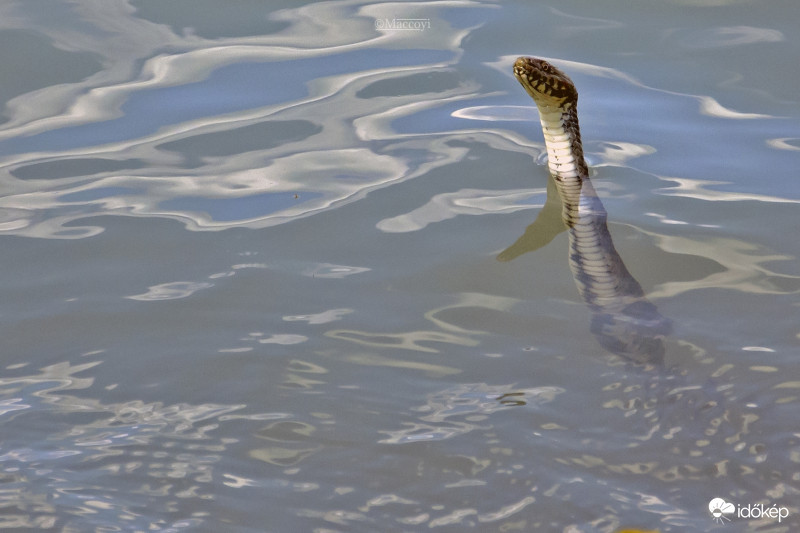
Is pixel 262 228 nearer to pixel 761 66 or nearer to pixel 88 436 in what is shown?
pixel 88 436

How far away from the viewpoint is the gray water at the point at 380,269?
3049 mm

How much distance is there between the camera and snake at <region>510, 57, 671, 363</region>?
3771 mm

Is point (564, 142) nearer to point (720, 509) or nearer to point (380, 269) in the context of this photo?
point (380, 269)

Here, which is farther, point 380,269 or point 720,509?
point 380,269

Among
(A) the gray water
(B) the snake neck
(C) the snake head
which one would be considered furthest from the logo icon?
(C) the snake head

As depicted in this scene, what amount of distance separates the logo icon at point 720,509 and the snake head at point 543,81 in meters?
2.01

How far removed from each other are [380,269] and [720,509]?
1907 millimetres

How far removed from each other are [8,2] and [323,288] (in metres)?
4.09

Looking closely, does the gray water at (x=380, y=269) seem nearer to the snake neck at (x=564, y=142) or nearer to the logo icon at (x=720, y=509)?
the logo icon at (x=720, y=509)

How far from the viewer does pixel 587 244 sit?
4176 mm

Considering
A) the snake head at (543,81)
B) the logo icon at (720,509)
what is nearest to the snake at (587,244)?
the snake head at (543,81)

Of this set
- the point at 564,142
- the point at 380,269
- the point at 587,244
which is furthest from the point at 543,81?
the point at 380,269

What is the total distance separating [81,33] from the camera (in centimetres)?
625

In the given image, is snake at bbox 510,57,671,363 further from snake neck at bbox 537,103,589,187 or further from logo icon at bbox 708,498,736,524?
logo icon at bbox 708,498,736,524
